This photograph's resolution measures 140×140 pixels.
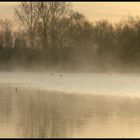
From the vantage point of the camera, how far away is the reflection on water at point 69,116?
11.2m

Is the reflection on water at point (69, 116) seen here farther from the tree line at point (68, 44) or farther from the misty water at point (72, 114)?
the tree line at point (68, 44)

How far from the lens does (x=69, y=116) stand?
13.7 meters

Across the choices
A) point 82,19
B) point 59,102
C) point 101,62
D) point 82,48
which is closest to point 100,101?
point 59,102

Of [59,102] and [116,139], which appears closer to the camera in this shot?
[116,139]

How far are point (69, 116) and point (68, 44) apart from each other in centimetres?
3930

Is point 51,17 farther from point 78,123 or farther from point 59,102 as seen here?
point 78,123

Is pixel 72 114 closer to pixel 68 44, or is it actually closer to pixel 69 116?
pixel 69 116

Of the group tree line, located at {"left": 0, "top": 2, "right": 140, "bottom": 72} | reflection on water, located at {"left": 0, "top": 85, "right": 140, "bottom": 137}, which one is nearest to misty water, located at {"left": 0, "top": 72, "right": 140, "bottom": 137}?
reflection on water, located at {"left": 0, "top": 85, "right": 140, "bottom": 137}

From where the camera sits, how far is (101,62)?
46.8 m

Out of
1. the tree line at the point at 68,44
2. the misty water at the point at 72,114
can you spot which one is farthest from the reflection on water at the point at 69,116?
the tree line at the point at 68,44

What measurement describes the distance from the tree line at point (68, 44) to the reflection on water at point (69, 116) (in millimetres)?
23947

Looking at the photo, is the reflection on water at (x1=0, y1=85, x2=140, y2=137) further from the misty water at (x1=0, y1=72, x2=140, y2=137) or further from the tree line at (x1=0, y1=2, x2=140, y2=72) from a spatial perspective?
the tree line at (x1=0, y1=2, x2=140, y2=72)

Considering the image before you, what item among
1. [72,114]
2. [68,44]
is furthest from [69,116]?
[68,44]

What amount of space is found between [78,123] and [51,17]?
147 ft
